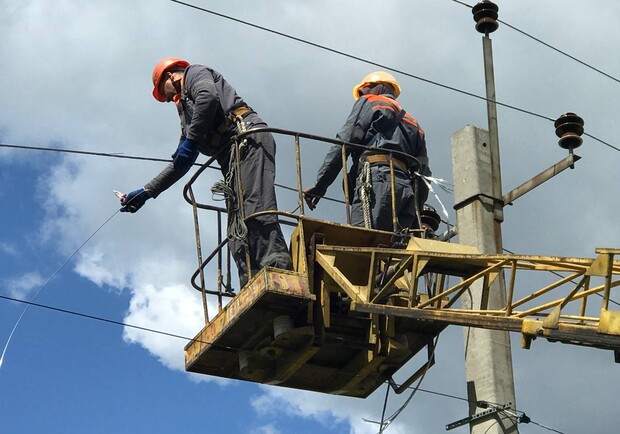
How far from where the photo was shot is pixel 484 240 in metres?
11.3

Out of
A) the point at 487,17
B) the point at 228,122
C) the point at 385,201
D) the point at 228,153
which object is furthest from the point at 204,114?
the point at 487,17

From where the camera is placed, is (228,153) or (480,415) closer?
(480,415)

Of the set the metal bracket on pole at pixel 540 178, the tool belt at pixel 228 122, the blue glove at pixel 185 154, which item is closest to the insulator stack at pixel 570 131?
the metal bracket on pole at pixel 540 178

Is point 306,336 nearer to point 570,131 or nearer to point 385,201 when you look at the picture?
point 385,201

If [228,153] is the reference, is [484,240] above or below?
below

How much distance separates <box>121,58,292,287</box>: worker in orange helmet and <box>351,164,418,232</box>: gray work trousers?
865 mm

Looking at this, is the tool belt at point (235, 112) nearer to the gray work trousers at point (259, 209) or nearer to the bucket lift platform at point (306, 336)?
the gray work trousers at point (259, 209)

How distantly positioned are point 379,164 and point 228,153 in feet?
4.44

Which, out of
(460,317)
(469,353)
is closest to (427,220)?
(469,353)

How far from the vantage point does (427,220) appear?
12086 millimetres

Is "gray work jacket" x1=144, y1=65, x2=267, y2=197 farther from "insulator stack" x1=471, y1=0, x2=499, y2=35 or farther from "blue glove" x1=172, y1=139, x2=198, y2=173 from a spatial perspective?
"insulator stack" x1=471, y1=0, x2=499, y2=35

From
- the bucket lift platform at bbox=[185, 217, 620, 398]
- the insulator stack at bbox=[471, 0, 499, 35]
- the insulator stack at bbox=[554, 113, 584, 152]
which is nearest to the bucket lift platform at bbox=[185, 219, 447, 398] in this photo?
the bucket lift platform at bbox=[185, 217, 620, 398]

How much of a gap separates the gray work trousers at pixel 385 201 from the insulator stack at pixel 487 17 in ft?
6.66

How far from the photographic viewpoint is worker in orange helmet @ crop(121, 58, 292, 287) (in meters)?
11.1
